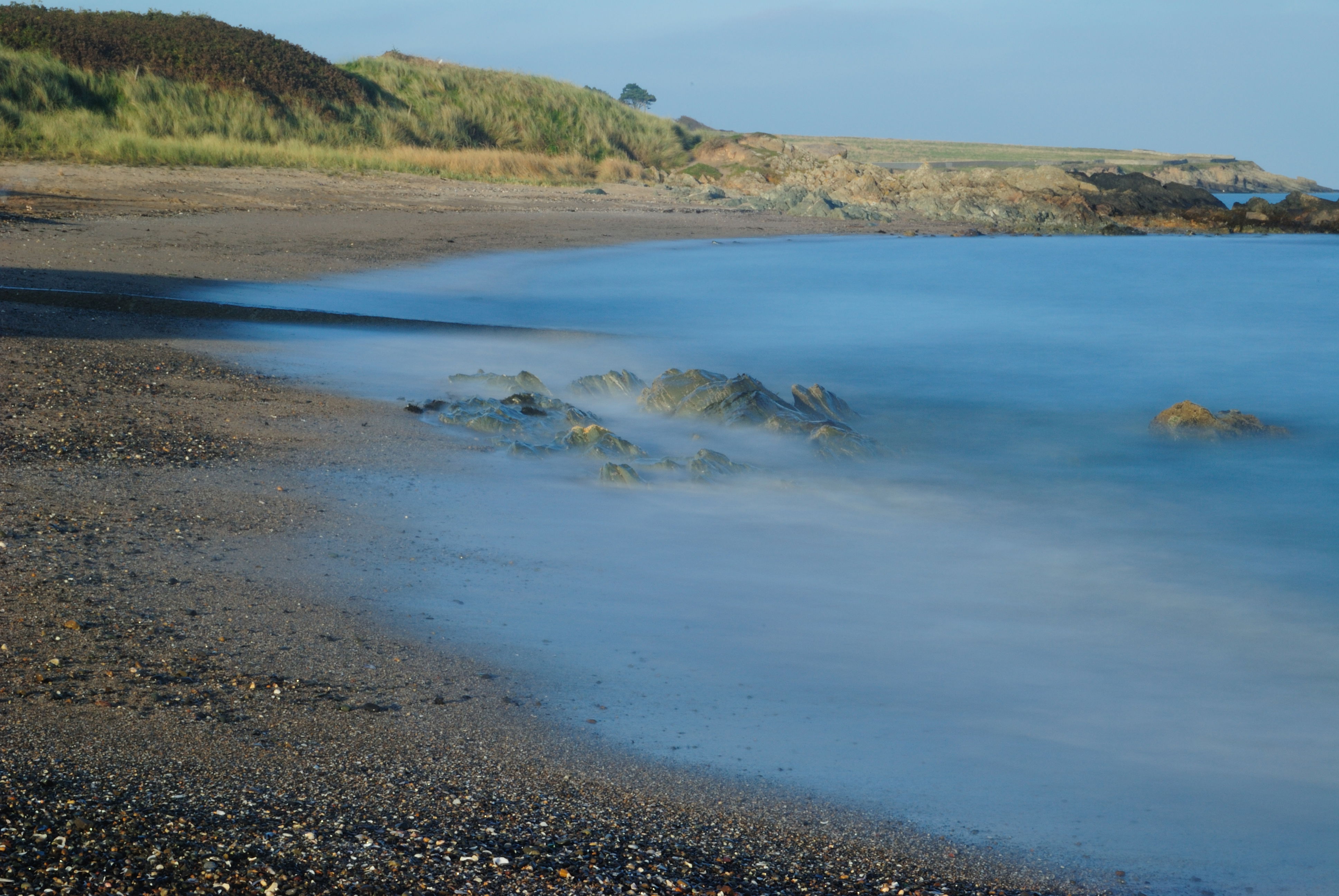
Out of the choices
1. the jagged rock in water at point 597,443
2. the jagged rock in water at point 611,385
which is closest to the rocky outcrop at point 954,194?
the jagged rock in water at point 611,385

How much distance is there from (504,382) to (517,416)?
3.28 feet

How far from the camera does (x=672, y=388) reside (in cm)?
690

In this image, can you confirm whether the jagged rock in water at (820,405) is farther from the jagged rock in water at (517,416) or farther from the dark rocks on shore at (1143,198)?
the dark rocks on shore at (1143,198)

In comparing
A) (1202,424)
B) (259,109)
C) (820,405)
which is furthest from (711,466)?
(259,109)

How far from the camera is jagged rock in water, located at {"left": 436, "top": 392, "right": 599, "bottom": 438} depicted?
18.8 feet

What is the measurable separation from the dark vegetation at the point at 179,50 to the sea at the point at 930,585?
14185mm

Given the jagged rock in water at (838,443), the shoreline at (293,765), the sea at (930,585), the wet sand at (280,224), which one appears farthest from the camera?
the wet sand at (280,224)

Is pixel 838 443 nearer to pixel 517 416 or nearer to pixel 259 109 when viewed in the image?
pixel 517 416

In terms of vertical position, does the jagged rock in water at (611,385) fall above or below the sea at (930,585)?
above

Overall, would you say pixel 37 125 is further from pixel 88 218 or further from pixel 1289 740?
pixel 1289 740

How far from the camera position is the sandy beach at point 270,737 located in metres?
1.99

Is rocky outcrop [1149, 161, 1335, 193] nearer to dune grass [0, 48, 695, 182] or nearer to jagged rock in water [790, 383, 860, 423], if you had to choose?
dune grass [0, 48, 695, 182]

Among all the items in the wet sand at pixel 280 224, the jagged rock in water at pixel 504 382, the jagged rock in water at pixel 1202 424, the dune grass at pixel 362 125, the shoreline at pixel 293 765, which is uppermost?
the dune grass at pixel 362 125

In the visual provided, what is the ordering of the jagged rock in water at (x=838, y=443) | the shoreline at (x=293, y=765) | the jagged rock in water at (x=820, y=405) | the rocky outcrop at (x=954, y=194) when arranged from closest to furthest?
the shoreline at (x=293, y=765) → the jagged rock in water at (x=838, y=443) → the jagged rock in water at (x=820, y=405) → the rocky outcrop at (x=954, y=194)
